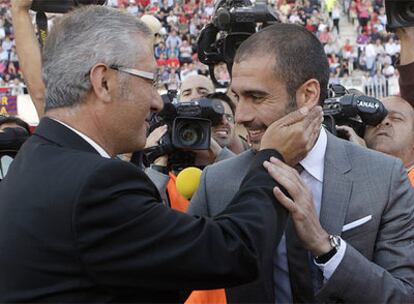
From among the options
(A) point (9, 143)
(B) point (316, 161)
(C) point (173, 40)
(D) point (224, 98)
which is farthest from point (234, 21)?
(C) point (173, 40)

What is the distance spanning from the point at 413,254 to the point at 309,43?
751mm

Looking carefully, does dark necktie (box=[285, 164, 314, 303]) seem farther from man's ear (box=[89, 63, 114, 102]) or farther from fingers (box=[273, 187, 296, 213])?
man's ear (box=[89, 63, 114, 102])

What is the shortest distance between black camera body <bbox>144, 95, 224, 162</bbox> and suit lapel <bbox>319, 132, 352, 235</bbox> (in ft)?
4.06

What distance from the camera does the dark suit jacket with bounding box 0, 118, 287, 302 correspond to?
173 cm

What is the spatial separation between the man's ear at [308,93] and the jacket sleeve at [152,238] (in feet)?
1.98

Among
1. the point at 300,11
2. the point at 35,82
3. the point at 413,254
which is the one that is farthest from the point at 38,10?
the point at 300,11

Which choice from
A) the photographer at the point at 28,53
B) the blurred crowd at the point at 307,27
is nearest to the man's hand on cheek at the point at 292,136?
the photographer at the point at 28,53

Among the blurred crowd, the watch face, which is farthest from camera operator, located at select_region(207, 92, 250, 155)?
the blurred crowd

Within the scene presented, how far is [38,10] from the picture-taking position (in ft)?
10.8

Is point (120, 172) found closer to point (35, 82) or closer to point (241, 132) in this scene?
point (35, 82)

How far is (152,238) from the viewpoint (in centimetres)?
176

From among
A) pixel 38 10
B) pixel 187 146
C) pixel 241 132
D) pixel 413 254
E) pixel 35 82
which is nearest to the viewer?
pixel 413 254

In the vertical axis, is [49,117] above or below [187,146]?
above

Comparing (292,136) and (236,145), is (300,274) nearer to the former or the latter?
(292,136)
